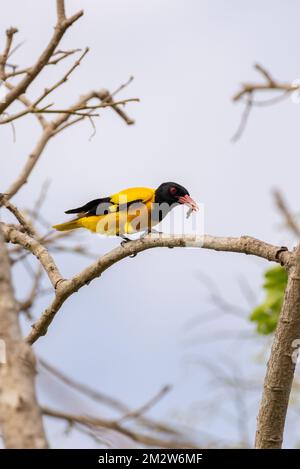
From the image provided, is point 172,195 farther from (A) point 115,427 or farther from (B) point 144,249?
(A) point 115,427

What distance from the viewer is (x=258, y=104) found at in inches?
110

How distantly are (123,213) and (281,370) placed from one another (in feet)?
8.51

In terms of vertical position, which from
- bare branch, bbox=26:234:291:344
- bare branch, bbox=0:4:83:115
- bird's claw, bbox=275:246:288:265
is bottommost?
bird's claw, bbox=275:246:288:265

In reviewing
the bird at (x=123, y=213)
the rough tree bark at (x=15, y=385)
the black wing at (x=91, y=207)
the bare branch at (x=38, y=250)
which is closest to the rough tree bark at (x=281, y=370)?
the bare branch at (x=38, y=250)

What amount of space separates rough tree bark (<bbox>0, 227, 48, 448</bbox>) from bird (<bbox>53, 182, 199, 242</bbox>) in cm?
382

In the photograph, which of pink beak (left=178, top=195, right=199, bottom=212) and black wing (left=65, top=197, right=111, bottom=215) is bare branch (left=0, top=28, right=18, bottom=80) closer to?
black wing (left=65, top=197, right=111, bottom=215)

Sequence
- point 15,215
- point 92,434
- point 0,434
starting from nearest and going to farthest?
point 0,434 → point 92,434 → point 15,215

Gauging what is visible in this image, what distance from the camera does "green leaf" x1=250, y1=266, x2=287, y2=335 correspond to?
644cm

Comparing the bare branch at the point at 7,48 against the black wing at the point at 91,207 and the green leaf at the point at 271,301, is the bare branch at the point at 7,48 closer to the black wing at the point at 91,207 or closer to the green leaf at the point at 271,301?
the black wing at the point at 91,207

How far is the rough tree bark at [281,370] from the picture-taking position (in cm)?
338

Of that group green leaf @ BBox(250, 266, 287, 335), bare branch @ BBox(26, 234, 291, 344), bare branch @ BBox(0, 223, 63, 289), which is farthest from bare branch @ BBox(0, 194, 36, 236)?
green leaf @ BBox(250, 266, 287, 335)
